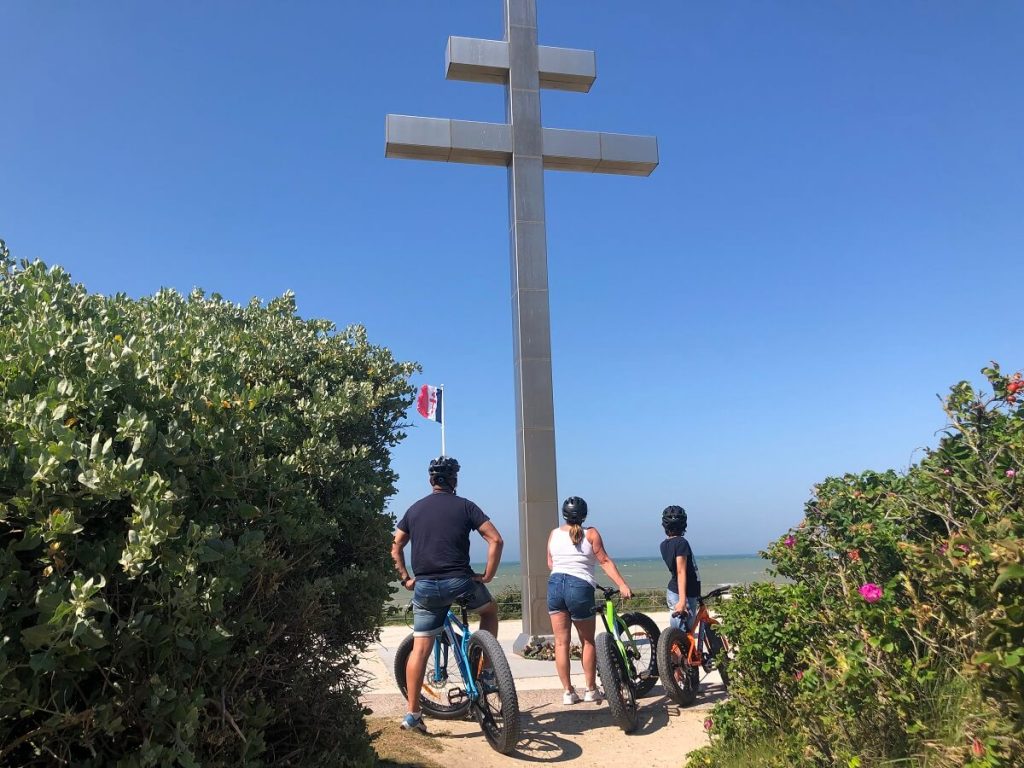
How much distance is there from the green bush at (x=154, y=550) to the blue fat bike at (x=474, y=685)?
161 centimetres

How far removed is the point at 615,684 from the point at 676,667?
1.03 m

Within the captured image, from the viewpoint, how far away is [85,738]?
2037 millimetres

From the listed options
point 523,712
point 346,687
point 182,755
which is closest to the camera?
point 182,755

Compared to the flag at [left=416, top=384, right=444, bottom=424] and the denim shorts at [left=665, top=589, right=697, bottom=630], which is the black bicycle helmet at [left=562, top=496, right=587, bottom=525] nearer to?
the denim shorts at [left=665, top=589, right=697, bottom=630]

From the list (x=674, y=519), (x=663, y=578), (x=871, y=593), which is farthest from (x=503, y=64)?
(x=663, y=578)

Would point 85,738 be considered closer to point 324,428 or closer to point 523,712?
point 324,428

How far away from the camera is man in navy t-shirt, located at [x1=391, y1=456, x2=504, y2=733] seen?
17.3 ft

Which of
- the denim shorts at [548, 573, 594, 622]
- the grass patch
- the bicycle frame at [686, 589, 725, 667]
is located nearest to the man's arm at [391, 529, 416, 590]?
the grass patch

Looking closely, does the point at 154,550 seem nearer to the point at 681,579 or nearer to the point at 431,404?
the point at 681,579

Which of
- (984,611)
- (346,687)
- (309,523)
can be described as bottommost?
(346,687)

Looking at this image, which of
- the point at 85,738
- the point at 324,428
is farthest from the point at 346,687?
the point at 85,738

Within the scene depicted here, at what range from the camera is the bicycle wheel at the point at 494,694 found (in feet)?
16.2

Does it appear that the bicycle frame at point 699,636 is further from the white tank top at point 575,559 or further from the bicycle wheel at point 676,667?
the white tank top at point 575,559

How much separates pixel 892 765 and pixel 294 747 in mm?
2480
